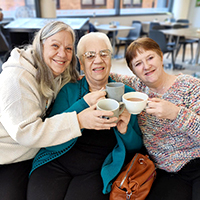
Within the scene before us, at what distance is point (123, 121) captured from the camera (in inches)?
45.5

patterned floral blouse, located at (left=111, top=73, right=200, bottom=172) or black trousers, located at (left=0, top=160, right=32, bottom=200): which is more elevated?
patterned floral blouse, located at (left=111, top=73, right=200, bottom=172)

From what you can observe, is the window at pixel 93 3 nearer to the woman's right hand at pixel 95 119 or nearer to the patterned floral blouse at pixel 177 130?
the patterned floral blouse at pixel 177 130

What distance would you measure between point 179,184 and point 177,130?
13.2 inches

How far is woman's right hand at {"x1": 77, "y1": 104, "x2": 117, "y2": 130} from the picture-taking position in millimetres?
914

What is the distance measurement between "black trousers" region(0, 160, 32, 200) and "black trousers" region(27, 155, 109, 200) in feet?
0.19

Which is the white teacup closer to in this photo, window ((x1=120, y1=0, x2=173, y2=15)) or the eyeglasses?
the eyeglasses

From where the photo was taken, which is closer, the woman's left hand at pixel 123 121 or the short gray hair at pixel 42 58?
the woman's left hand at pixel 123 121

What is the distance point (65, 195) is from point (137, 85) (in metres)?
0.91

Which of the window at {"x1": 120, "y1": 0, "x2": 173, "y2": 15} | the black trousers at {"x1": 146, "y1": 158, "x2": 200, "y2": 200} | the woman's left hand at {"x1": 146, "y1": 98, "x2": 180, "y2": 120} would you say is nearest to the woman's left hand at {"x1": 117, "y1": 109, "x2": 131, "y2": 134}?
the woman's left hand at {"x1": 146, "y1": 98, "x2": 180, "y2": 120}

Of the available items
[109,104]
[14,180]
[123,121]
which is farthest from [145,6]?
[14,180]

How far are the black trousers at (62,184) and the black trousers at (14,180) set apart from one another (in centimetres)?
6

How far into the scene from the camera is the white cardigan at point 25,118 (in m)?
1.06

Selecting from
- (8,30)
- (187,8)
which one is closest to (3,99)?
(8,30)

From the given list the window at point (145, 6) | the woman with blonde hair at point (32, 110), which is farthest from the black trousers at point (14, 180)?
the window at point (145, 6)
